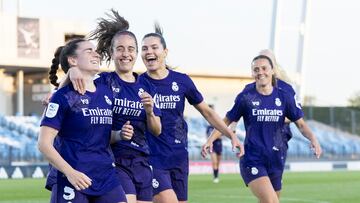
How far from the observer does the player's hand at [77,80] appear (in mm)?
7070

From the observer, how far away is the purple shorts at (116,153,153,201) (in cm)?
826

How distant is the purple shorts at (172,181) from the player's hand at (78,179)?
2583 millimetres

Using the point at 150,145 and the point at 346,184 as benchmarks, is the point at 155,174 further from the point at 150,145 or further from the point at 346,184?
the point at 346,184

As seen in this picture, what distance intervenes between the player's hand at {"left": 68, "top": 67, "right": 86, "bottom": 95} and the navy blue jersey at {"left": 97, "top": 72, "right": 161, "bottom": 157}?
3.51ft

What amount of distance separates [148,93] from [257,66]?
2.35 m

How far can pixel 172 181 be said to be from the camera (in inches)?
376

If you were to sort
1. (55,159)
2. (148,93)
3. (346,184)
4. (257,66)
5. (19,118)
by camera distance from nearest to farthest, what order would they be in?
1. (55,159)
2. (148,93)
3. (257,66)
4. (346,184)
5. (19,118)

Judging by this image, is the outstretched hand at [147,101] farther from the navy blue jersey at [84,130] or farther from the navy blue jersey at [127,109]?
the navy blue jersey at [84,130]

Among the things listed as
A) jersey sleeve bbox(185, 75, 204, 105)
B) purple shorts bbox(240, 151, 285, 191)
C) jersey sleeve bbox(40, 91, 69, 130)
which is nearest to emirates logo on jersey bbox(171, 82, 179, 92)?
jersey sleeve bbox(185, 75, 204, 105)

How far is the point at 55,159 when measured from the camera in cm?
671

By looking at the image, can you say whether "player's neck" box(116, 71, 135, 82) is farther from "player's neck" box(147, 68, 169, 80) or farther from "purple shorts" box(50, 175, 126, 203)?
"purple shorts" box(50, 175, 126, 203)

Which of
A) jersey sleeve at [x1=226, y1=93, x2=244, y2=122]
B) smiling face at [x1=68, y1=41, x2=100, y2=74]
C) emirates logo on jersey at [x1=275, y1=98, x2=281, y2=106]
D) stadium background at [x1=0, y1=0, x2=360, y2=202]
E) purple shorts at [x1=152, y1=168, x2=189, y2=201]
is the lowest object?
stadium background at [x1=0, y1=0, x2=360, y2=202]

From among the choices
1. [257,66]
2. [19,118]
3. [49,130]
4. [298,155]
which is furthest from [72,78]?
[298,155]

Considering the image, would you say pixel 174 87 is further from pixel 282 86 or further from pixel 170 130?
pixel 282 86
